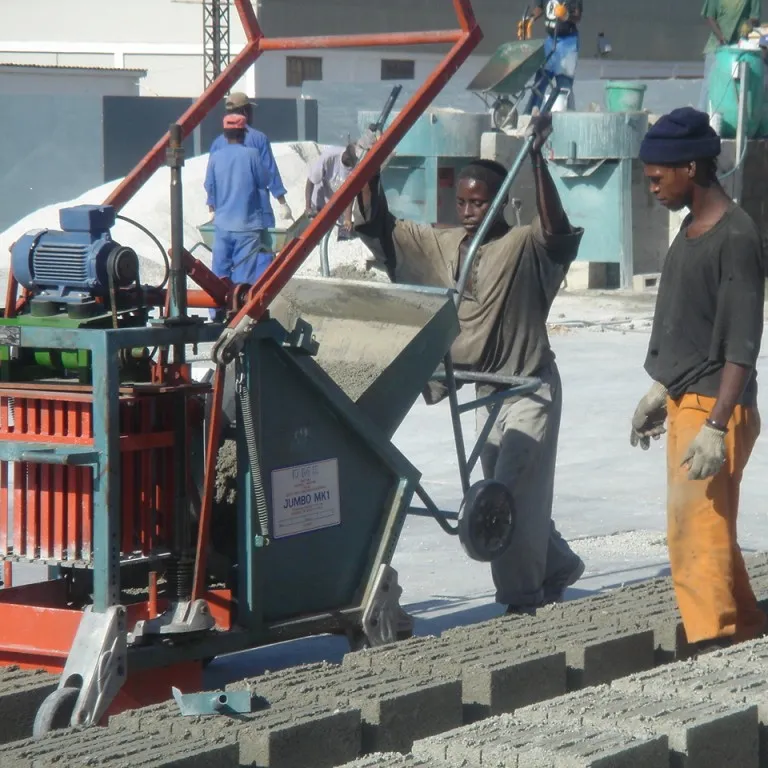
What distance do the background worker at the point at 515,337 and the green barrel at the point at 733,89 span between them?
11.9 meters

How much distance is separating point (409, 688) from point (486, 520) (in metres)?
1.39

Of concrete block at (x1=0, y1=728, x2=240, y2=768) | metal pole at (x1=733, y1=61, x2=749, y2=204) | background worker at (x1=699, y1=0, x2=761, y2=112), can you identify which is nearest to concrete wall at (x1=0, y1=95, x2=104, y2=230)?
background worker at (x1=699, y1=0, x2=761, y2=112)

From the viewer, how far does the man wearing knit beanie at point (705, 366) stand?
424 centimetres

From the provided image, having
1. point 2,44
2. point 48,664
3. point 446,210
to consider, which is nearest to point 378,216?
point 48,664

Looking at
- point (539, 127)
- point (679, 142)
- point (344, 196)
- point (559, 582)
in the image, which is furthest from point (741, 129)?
point (344, 196)

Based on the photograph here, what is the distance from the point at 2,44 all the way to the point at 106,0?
2978 millimetres

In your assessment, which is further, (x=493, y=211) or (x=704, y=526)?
(x=493, y=211)

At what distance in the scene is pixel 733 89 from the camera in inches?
668

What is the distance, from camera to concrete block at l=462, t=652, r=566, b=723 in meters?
3.80

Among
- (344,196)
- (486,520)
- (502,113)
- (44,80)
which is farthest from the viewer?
(44,80)

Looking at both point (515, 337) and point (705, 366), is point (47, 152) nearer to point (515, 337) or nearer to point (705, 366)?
point (515, 337)

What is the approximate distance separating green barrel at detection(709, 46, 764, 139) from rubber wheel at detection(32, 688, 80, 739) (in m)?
14.1

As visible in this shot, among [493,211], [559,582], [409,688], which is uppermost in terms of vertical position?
[493,211]

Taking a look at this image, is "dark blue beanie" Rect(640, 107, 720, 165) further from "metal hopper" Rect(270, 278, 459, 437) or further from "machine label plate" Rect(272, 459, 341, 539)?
"machine label plate" Rect(272, 459, 341, 539)
